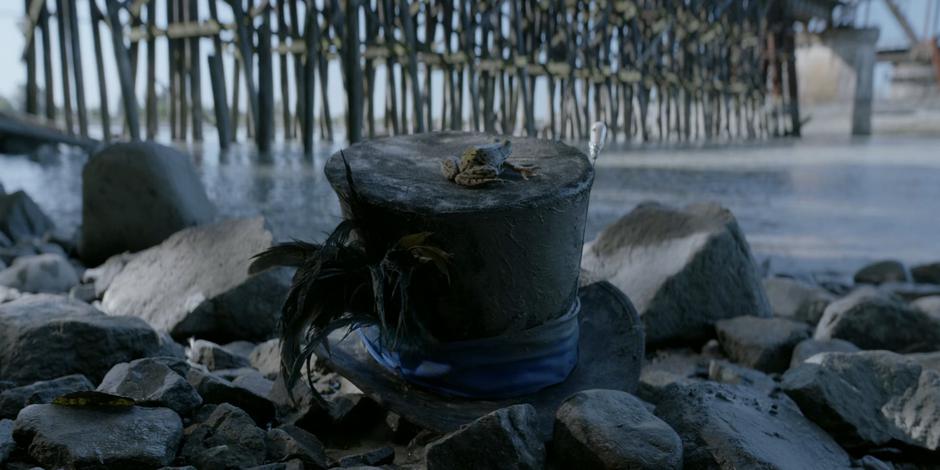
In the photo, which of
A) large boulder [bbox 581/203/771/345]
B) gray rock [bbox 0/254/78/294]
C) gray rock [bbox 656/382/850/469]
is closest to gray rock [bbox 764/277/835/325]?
large boulder [bbox 581/203/771/345]

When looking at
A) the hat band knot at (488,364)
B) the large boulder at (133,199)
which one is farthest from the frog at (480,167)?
the large boulder at (133,199)

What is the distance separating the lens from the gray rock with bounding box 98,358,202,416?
6.15 ft

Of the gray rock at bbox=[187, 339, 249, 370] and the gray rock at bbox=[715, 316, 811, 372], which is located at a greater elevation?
the gray rock at bbox=[187, 339, 249, 370]

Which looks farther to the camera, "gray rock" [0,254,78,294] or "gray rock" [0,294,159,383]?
"gray rock" [0,254,78,294]

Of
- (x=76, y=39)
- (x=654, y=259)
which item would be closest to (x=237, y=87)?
(x=76, y=39)

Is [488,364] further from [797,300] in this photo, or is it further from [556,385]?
[797,300]

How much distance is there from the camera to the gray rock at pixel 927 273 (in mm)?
4359

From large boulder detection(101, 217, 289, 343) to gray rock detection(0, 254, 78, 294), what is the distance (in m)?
0.27

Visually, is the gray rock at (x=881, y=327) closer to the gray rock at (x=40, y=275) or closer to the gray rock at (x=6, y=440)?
the gray rock at (x=6, y=440)

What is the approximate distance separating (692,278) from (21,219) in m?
3.58

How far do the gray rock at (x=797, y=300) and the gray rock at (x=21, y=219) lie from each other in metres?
3.67

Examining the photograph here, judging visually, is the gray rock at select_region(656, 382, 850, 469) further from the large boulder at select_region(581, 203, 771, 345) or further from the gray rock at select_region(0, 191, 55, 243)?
the gray rock at select_region(0, 191, 55, 243)

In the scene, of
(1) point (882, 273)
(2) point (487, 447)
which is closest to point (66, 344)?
(2) point (487, 447)

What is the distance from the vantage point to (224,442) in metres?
1.75
